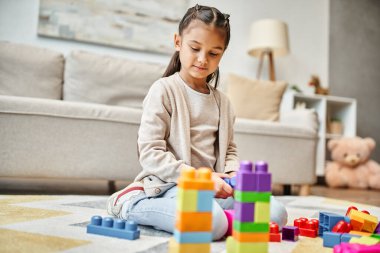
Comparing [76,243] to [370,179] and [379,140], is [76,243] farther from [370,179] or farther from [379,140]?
[379,140]

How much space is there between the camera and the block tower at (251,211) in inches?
22.4

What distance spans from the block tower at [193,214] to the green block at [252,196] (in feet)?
0.15

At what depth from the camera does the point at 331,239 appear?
0.81m

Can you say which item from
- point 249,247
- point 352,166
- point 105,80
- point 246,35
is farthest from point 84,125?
point 352,166

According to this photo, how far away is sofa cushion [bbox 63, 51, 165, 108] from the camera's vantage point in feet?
6.90

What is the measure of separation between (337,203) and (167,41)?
1.75m

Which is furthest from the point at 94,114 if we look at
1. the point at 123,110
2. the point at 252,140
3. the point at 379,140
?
the point at 379,140

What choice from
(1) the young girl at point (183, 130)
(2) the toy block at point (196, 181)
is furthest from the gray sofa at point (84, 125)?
(2) the toy block at point (196, 181)

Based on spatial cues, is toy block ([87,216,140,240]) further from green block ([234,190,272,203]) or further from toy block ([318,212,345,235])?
toy block ([318,212,345,235])

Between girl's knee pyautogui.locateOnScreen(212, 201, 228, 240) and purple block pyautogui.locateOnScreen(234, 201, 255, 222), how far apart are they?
226mm

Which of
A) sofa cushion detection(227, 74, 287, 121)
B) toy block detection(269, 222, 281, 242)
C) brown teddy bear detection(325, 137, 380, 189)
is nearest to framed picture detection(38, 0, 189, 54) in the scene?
sofa cushion detection(227, 74, 287, 121)

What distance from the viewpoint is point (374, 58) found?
12.4 feet

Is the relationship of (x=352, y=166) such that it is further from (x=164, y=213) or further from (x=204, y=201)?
(x=204, y=201)

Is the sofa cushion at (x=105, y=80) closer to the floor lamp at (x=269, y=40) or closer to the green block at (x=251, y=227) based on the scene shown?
the floor lamp at (x=269, y=40)
